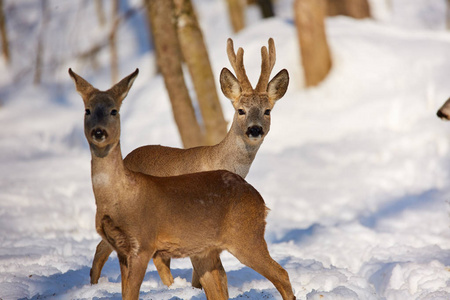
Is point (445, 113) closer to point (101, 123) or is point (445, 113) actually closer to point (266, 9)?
point (101, 123)

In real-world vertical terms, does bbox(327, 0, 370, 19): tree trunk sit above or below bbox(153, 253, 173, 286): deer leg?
above

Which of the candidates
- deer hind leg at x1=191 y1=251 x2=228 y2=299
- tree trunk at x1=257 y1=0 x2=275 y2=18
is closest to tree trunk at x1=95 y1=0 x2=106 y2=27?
tree trunk at x1=257 y1=0 x2=275 y2=18

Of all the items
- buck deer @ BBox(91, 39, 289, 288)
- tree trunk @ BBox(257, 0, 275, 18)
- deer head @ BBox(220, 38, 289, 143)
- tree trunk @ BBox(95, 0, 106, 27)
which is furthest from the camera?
tree trunk @ BBox(95, 0, 106, 27)

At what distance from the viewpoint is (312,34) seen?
1711 centimetres

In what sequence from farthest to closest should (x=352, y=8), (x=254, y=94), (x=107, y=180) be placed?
(x=352, y=8) < (x=254, y=94) < (x=107, y=180)

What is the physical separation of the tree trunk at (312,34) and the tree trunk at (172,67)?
20.1 feet

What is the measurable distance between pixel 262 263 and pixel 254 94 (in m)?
2.24

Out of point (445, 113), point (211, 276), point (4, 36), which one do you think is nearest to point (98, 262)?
point (211, 276)

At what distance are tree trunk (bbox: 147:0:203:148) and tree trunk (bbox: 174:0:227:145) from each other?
26 cm

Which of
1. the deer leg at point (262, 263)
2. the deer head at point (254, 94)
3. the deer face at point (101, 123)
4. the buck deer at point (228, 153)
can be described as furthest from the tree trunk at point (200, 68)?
the deer face at point (101, 123)

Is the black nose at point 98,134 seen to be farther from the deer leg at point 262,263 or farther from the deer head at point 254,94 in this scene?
the deer head at point 254,94

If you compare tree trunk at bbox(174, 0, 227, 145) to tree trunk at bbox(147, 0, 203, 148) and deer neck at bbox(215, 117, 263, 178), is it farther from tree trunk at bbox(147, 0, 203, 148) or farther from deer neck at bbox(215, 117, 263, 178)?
deer neck at bbox(215, 117, 263, 178)

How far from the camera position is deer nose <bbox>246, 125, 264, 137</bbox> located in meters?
6.65

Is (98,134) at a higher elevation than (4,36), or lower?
lower
